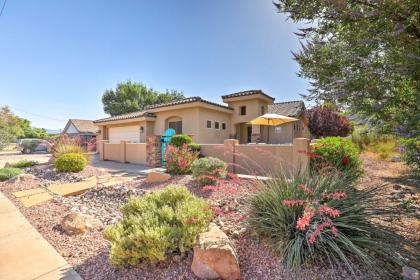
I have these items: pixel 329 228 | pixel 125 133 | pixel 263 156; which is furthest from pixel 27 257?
pixel 125 133

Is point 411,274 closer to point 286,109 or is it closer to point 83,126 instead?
point 286,109

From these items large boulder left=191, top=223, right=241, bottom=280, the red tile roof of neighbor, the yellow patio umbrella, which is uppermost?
the red tile roof of neighbor

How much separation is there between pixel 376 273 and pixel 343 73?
233 centimetres

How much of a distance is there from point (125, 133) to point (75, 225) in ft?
55.5

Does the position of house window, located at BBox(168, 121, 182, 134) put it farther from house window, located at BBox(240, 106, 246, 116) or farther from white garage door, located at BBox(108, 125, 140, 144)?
house window, located at BBox(240, 106, 246, 116)

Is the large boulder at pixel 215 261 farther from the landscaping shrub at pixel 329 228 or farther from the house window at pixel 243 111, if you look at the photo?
the house window at pixel 243 111

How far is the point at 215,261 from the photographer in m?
2.44

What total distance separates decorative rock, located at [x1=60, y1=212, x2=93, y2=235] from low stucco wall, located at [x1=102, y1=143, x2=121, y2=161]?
1183 centimetres

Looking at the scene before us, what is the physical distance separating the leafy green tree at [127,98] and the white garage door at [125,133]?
577 inches

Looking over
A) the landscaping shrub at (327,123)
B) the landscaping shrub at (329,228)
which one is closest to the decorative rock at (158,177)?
the landscaping shrub at (329,228)

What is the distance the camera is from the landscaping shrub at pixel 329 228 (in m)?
2.26

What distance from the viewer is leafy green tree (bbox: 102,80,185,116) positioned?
35.5 metres

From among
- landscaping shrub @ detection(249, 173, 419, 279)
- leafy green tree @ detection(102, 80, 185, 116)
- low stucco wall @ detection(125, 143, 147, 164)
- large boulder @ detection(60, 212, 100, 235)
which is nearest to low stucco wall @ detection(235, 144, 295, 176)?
landscaping shrub @ detection(249, 173, 419, 279)

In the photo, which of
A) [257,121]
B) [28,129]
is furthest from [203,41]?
[28,129]
